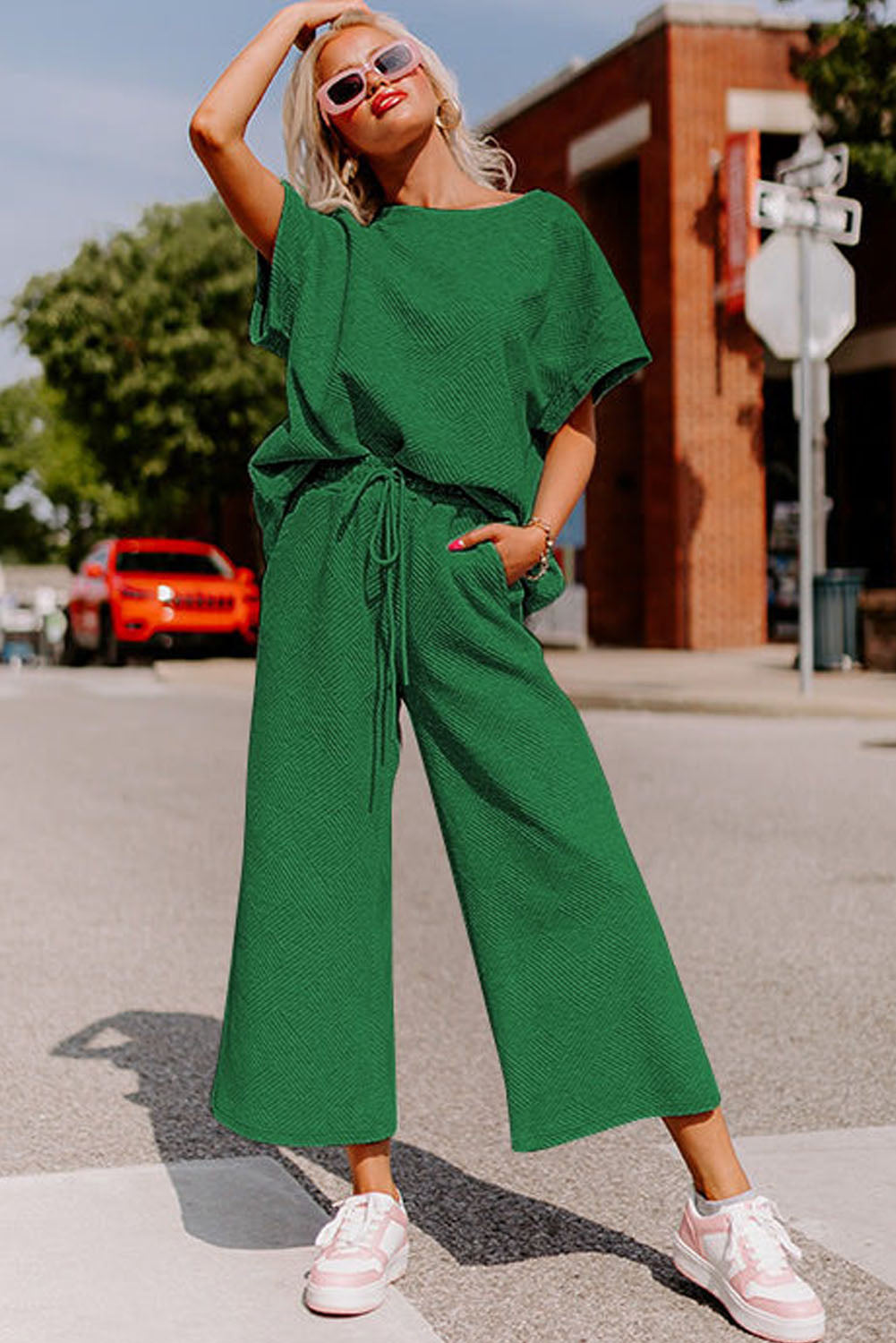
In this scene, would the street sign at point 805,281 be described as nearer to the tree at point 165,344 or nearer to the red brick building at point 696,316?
the red brick building at point 696,316

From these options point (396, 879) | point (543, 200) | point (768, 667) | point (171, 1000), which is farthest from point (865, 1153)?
point (768, 667)

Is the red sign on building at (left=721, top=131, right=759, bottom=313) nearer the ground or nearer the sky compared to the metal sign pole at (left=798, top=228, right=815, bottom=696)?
nearer the sky

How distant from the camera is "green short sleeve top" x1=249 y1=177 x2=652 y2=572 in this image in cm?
275

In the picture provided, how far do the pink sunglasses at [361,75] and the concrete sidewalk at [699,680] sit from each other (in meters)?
11.9

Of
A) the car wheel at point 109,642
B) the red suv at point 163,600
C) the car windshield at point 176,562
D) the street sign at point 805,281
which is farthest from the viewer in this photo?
the car windshield at point 176,562

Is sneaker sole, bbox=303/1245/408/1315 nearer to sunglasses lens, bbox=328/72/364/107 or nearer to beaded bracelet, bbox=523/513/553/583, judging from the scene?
beaded bracelet, bbox=523/513/553/583

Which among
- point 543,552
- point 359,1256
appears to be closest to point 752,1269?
point 359,1256

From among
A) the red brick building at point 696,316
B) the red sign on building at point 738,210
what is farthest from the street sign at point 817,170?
the red brick building at point 696,316

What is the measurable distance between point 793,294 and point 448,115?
48.6ft

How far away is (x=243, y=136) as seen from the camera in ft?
9.00

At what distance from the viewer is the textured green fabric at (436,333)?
2.75 meters

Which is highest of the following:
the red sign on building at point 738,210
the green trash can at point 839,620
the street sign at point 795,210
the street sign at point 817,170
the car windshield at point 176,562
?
the red sign on building at point 738,210

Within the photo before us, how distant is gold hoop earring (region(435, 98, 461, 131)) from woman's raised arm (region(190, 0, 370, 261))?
25 cm

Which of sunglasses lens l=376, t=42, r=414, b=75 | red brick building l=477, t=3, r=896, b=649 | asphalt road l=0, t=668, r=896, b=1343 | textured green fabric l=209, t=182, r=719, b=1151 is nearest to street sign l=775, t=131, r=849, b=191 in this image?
red brick building l=477, t=3, r=896, b=649
